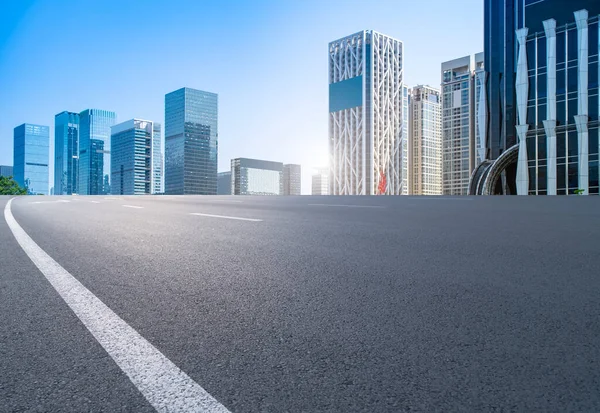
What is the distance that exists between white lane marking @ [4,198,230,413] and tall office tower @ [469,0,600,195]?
48.5m

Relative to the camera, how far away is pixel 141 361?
6.57ft

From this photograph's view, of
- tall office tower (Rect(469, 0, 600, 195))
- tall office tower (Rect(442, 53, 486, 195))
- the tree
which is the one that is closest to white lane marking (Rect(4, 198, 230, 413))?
tall office tower (Rect(469, 0, 600, 195))

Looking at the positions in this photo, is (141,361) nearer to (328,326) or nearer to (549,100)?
(328,326)

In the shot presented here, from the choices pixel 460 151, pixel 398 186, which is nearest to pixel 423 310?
pixel 460 151

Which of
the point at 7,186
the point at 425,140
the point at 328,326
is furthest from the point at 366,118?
the point at 328,326

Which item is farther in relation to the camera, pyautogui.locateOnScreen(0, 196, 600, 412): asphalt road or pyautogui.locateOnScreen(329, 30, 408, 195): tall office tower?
pyautogui.locateOnScreen(329, 30, 408, 195): tall office tower

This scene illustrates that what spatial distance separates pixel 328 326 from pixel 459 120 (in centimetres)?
15136

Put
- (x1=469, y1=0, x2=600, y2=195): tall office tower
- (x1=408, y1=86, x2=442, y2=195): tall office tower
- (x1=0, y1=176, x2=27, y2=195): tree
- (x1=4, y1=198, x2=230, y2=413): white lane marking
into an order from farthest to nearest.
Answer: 1. (x1=408, y1=86, x2=442, y2=195): tall office tower
2. (x1=0, y1=176, x2=27, y2=195): tree
3. (x1=469, y1=0, x2=600, y2=195): tall office tower
4. (x1=4, y1=198, x2=230, y2=413): white lane marking

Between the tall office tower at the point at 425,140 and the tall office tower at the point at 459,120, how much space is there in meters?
33.6

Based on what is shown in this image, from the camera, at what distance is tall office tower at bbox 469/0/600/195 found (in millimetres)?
44844

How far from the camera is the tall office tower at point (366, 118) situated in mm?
175375

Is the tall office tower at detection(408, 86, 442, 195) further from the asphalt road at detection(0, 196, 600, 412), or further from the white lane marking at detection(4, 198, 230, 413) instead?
the white lane marking at detection(4, 198, 230, 413)

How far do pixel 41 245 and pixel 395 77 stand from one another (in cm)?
19484

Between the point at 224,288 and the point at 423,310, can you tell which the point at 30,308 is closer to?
the point at 224,288
